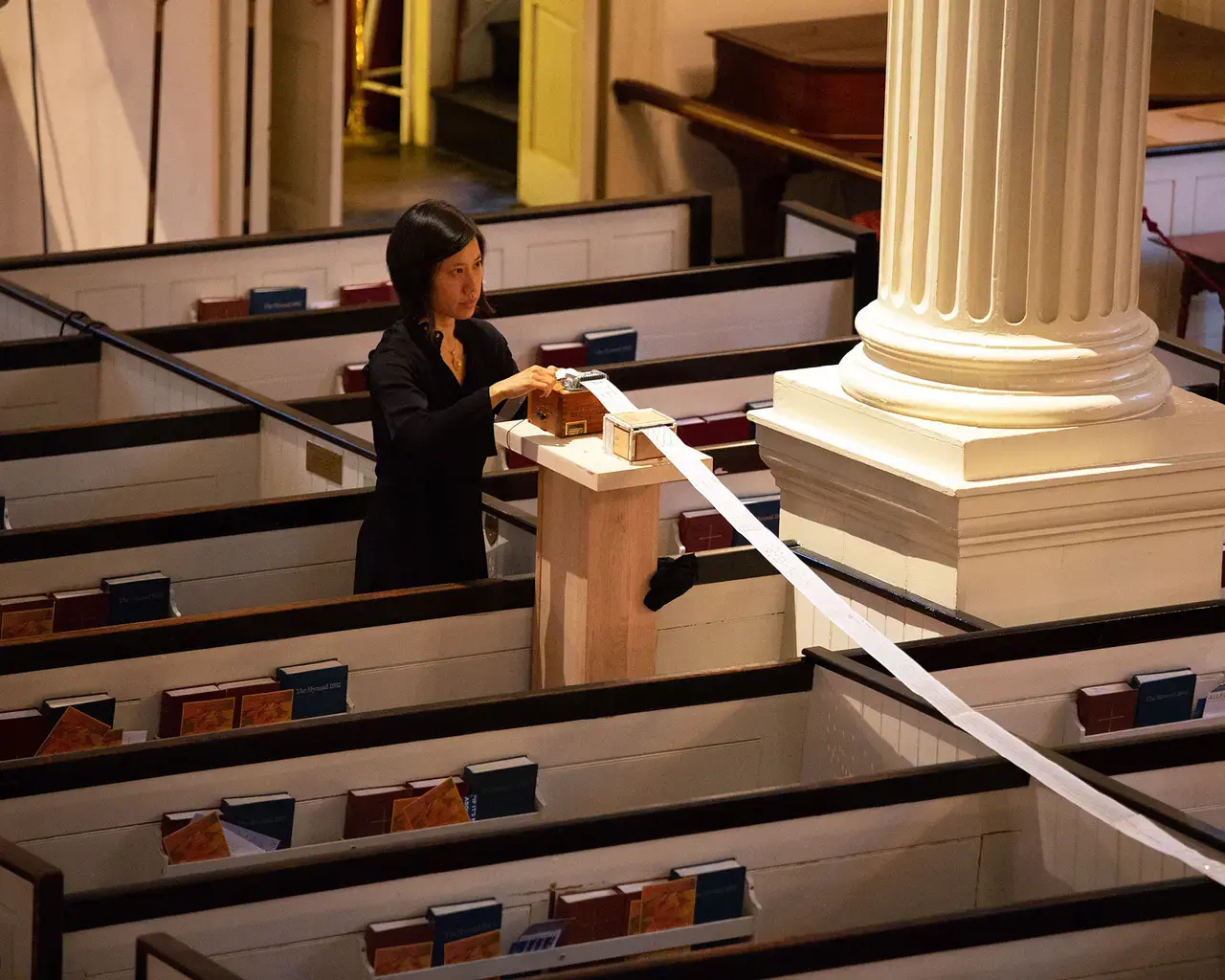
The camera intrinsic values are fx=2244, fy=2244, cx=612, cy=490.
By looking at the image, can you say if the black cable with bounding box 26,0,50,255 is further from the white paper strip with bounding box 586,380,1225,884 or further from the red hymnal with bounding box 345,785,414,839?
the red hymnal with bounding box 345,785,414,839

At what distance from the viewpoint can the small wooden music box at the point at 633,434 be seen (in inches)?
138

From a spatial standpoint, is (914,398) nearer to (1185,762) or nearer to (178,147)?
(1185,762)

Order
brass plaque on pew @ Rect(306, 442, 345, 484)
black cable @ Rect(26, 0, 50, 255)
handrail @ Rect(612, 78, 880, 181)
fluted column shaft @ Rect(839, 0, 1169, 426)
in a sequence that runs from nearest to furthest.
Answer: fluted column shaft @ Rect(839, 0, 1169, 426) < brass plaque on pew @ Rect(306, 442, 345, 484) < handrail @ Rect(612, 78, 880, 181) < black cable @ Rect(26, 0, 50, 255)

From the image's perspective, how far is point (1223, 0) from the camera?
31.7 feet

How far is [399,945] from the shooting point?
2893 mm

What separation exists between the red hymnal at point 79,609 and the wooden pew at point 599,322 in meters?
1.53

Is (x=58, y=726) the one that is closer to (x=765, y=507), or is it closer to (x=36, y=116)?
(x=765, y=507)

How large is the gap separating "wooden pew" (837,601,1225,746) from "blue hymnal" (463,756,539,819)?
57 cm

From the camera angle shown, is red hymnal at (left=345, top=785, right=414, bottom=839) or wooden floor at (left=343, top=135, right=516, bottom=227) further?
wooden floor at (left=343, top=135, right=516, bottom=227)

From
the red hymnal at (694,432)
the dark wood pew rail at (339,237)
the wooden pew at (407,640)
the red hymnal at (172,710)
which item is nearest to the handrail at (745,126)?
the dark wood pew rail at (339,237)

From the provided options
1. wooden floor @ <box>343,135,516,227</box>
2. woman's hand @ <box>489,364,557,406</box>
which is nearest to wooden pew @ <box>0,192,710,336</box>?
wooden floor @ <box>343,135,516,227</box>

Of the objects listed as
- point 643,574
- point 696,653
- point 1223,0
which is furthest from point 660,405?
point 1223,0

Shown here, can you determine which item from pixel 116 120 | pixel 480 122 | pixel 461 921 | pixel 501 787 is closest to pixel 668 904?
pixel 461 921

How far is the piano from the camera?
8.70 metres
